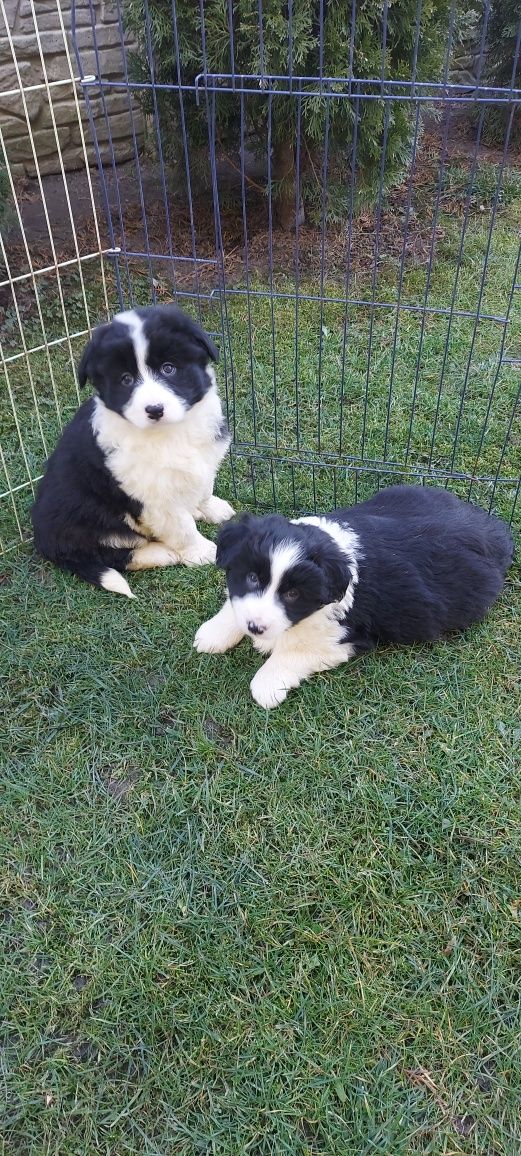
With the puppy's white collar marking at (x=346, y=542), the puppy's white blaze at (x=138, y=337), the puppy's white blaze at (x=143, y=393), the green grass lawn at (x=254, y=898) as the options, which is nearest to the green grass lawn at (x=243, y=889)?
the green grass lawn at (x=254, y=898)

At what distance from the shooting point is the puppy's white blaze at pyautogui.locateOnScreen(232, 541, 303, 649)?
2416 millimetres

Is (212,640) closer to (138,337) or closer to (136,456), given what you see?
(136,456)

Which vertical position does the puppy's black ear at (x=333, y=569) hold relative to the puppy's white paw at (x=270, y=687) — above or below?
above

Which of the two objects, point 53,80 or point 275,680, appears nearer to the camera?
point 275,680

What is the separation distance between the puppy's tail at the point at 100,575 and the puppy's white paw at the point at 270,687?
75 cm

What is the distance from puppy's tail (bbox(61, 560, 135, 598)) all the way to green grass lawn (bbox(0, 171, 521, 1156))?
0.14ft

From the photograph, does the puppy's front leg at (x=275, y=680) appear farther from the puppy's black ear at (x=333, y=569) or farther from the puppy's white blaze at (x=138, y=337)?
the puppy's white blaze at (x=138, y=337)

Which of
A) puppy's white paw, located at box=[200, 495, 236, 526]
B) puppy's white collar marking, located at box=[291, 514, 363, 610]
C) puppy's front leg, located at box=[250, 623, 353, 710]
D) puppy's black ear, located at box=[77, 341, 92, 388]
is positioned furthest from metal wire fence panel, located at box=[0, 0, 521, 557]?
puppy's front leg, located at box=[250, 623, 353, 710]

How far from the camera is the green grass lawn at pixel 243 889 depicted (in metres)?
1.86

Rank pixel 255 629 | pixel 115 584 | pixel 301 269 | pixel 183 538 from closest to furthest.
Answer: pixel 255 629
pixel 115 584
pixel 183 538
pixel 301 269

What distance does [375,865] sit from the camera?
2.31 meters

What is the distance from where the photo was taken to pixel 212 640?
117 inches

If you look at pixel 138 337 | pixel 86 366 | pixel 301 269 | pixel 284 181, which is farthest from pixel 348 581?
pixel 284 181

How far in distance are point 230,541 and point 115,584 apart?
85 cm
